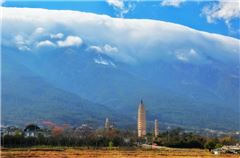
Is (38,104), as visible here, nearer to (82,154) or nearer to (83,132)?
(83,132)

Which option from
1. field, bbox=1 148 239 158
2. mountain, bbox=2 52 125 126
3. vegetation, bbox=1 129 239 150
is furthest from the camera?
mountain, bbox=2 52 125 126

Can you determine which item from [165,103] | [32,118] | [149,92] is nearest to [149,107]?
[165,103]

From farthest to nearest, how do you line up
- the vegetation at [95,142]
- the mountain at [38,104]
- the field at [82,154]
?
the mountain at [38,104]
the vegetation at [95,142]
the field at [82,154]

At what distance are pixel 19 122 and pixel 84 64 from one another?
9279 centimetres

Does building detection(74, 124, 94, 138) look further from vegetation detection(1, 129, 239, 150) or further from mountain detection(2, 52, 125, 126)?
mountain detection(2, 52, 125, 126)

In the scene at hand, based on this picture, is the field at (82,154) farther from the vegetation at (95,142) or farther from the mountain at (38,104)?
the mountain at (38,104)

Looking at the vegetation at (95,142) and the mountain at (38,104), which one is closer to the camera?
the vegetation at (95,142)

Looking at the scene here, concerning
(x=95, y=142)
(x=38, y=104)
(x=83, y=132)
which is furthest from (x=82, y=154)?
(x=38, y=104)

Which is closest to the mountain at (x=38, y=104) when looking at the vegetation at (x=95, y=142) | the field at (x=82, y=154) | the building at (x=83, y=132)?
the building at (x=83, y=132)

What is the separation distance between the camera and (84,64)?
185 metres

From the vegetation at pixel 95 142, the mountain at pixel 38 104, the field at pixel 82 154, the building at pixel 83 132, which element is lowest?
the field at pixel 82 154

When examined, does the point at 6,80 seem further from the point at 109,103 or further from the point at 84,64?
the point at 84,64

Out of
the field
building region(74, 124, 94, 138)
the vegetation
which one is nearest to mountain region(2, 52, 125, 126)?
building region(74, 124, 94, 138)

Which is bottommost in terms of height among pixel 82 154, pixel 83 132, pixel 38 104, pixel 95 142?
pixel 82 154
